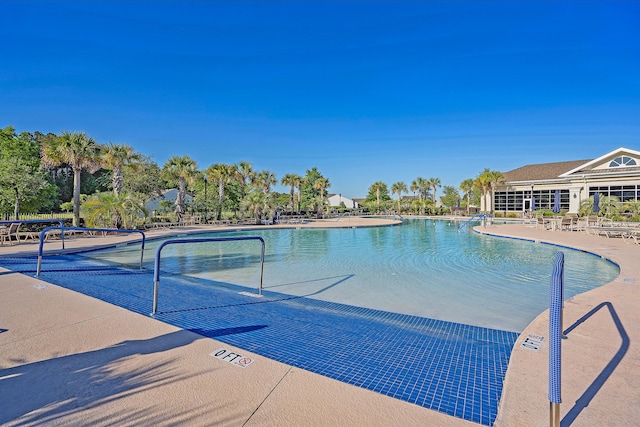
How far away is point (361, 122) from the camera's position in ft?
117

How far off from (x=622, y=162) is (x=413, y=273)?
30.3 m

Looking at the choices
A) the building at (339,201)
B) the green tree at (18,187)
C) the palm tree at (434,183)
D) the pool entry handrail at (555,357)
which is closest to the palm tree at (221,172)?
the green tree at (18,187)

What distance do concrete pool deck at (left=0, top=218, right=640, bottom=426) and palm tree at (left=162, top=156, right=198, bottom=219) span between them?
21500 millimetres

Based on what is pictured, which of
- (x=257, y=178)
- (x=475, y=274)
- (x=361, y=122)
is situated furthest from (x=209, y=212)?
(x=475, y=274)

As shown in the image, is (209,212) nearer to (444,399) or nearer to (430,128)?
(430,128)

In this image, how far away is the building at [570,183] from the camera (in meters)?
28.1

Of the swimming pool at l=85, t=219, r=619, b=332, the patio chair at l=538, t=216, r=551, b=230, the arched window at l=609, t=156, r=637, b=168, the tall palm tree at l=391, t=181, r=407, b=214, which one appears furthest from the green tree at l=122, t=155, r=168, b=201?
the arched window at l=609, t=156, r=637, b=168

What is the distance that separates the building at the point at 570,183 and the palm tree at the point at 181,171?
1047 inches

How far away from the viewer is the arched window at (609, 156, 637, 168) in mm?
27666

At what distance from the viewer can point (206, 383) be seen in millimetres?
2689

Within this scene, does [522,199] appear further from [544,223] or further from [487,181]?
[544,223]

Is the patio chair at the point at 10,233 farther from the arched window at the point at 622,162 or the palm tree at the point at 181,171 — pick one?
the arched window at the point at 622,162

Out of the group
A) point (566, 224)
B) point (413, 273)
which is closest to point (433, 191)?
point (566, 224)

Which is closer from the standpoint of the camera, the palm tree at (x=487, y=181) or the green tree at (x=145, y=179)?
the green tree at (x=145, y=179)
